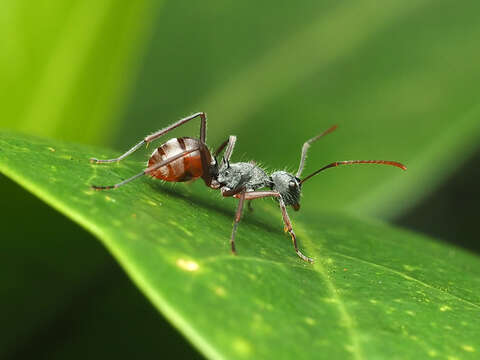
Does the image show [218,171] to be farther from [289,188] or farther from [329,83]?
[329,83]

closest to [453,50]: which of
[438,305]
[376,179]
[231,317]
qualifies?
[376,179]

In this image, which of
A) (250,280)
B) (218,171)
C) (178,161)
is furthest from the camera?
(218,171)

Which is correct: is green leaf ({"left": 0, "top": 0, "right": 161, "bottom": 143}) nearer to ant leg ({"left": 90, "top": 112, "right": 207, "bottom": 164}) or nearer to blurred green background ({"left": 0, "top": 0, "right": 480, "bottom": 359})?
blurred green background ({"left": 0, "top": 0, "right": 480, "bottom": 359})

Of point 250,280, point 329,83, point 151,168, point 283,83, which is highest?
point 329,83

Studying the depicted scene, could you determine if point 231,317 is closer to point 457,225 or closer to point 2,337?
point 2,337

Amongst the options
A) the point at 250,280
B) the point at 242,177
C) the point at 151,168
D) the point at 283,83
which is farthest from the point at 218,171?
the point at 283,83

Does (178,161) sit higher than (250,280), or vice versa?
(178,161)

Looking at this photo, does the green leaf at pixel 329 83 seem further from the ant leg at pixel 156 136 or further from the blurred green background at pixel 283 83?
the ant leg at pixel 156 136
